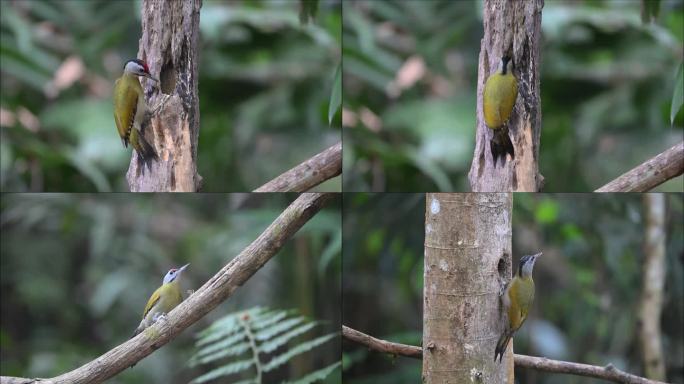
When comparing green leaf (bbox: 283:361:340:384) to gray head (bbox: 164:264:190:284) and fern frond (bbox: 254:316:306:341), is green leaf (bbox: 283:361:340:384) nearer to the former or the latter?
fern frond (bbox: 254:316:306:341)

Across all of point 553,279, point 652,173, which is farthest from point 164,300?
point 553,279

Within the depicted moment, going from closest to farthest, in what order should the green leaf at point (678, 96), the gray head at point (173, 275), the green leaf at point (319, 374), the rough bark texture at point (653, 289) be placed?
1. the green leaf at point (678, 96)
2. the gray head at point (173, 275)
3. the green leaf at point (319, 374)
4. the rough bark texture at point (653, 289)

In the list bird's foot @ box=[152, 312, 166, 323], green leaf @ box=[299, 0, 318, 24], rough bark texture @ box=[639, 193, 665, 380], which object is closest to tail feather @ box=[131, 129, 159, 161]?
bird's foot @ box=[152, 312, 166, 323]

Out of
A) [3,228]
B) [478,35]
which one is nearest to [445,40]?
[478,35]

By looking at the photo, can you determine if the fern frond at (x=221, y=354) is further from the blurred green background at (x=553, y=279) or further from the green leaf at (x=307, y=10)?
the green leaf at (x=307, y=10)

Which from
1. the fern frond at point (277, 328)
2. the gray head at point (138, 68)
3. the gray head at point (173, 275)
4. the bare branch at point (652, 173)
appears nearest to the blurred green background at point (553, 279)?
the fern frond at point (277, 328)

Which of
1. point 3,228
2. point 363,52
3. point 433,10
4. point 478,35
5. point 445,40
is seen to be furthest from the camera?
point 3,228

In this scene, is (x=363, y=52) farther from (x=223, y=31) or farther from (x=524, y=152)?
(x=524, y=152)
